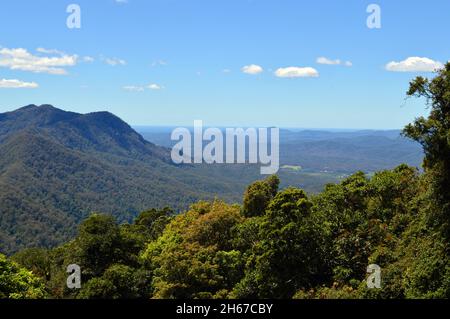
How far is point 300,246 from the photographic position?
74.0 feet

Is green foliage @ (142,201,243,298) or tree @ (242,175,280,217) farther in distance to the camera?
tree @ (242,175,280,217)

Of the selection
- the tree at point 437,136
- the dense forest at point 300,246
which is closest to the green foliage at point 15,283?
the dense forest at point 300,246

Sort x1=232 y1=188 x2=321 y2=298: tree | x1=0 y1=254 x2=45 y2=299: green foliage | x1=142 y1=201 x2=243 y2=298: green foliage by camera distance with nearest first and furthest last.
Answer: x1=0 y1=254 x2=45 y2=299: green foliage
x1=232 y1=188 x2=321 y2=298: tree
x1=142 y1=201 x2=243 y2=298: green foliage

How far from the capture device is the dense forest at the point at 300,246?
56.3 feet

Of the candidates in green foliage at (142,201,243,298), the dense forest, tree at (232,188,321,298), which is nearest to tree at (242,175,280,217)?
the dense forest

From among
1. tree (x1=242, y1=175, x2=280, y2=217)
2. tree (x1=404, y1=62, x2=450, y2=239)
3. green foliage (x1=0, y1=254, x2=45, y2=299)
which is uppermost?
tree (x1=404, y1=62, x2=450, y2=239)

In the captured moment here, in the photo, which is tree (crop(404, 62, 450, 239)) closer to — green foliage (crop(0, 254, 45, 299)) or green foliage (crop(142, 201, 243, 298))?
green foliage (crop(142, 201, 243, 298))

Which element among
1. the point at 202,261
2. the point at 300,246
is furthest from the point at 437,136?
the point at 202,261

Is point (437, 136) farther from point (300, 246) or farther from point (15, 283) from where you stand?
point (15, 283)

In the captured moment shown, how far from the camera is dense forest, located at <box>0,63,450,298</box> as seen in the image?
1717cm

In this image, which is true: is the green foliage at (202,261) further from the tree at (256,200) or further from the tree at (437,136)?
the tree at (437,136)

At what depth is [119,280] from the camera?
25.2 metres
